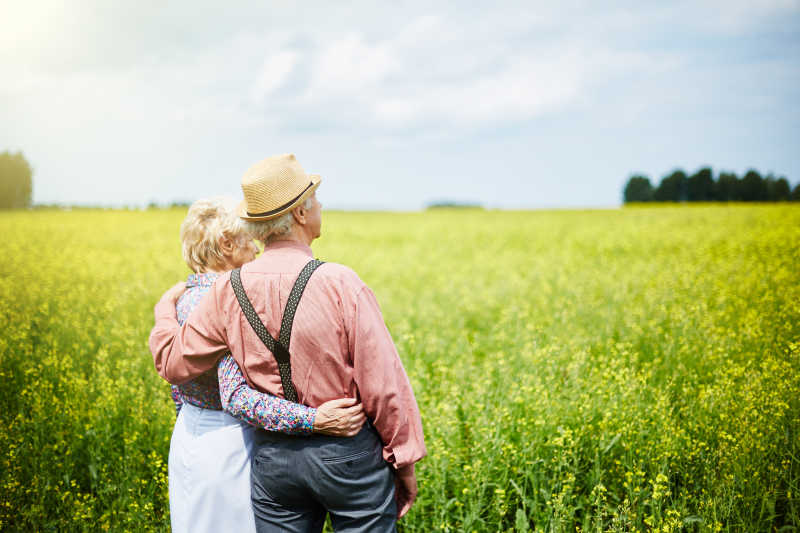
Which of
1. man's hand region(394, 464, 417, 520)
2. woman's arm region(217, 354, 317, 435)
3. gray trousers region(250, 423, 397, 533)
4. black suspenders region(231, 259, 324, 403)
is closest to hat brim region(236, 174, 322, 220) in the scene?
black suspenders region(231, 259, 324, 403)

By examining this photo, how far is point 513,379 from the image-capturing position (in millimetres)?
4598

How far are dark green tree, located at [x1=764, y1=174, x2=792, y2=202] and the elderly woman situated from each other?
150 feet

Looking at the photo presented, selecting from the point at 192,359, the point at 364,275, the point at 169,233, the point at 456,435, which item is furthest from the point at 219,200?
the point at 169,233

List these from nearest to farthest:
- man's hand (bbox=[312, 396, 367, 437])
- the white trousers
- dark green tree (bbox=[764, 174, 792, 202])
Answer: man's hand (bbox=[312, 396, 367, 437])
the white trousers
dark green tree (bbox=[764, 174, 792, 202])

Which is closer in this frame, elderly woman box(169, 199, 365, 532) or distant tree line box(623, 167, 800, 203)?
elderly woman box(169, 199, 365, 532)

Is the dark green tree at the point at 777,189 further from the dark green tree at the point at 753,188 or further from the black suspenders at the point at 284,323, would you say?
the black suspenders at the point at 284,323

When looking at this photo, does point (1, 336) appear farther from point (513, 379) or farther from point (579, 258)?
point (579, 258)

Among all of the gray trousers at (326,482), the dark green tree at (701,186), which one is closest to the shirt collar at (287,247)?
the gray trousers at (326,482)

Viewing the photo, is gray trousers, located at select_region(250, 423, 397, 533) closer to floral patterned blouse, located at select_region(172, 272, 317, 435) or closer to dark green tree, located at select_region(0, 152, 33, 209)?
floral patterned blouse, located at select_region(172, 272, 317, 435)

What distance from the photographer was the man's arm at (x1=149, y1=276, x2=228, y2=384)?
6.40 feet

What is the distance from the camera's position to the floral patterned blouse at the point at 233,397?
Result: 181 cm

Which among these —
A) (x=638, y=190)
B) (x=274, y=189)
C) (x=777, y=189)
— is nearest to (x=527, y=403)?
(x=274, y=189)

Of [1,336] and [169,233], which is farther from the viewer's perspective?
[169,233]

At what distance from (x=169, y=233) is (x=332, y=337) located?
18554 mm
